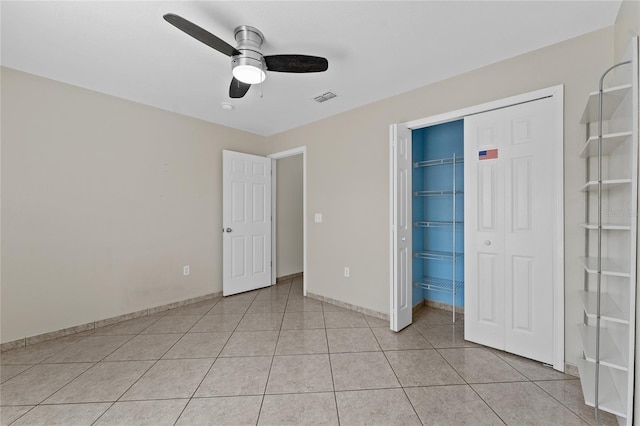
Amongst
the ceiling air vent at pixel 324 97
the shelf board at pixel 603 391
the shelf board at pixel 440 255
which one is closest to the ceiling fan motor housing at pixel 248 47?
the ceiling air vent at pixel 324 97

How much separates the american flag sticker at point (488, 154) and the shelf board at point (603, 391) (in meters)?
1.64

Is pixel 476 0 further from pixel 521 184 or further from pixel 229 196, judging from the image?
pixel 229 196

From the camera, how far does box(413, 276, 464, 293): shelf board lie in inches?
125

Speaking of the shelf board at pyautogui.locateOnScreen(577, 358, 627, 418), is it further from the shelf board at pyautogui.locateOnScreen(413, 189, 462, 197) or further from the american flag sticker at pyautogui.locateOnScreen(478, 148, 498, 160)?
the shelf board at pyautogui.locateOnScreen(413, 189, 462, 197)

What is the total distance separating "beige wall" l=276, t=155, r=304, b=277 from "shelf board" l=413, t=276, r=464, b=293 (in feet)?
7.95

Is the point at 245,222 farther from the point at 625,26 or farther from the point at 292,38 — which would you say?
the point at 625,26

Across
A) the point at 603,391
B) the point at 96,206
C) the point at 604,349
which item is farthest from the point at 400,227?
the point at 96,206

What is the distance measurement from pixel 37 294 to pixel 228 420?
2416 millimetres

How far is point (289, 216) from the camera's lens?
16.7 ft

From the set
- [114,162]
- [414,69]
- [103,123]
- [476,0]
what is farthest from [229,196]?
[476,0]

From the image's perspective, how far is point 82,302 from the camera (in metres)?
2.87

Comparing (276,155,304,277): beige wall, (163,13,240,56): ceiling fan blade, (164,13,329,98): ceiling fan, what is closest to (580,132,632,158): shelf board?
(164,13,329,98): ceiling fan

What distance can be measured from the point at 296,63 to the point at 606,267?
2392mm

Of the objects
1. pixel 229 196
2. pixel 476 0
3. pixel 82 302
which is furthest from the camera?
pixel 229 196
